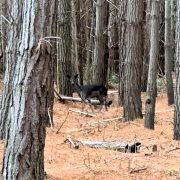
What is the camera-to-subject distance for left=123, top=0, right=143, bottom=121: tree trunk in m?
11.5

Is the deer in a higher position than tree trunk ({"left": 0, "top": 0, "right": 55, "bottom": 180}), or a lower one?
lower

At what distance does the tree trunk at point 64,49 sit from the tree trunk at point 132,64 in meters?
5.31

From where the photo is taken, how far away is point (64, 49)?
54.5 ft

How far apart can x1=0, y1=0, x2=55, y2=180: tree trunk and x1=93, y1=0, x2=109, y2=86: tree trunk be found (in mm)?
11683

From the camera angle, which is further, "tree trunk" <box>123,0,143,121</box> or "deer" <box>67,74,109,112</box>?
"deer" <box>67,74,109,112</box>

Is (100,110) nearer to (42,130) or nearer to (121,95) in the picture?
(121,95)

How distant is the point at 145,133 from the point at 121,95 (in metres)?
4.89

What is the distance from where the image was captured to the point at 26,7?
15.2 ft

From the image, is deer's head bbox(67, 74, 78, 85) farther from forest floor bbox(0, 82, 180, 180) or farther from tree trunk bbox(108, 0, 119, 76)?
tree trunk bbox(108, 0, 119, 76)

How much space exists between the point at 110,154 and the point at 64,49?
33.3ft

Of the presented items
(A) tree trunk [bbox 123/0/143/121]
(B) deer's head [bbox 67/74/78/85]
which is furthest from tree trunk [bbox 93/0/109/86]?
(A) tree trunk [bbox 123/0/143/121]

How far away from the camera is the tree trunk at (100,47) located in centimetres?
1623

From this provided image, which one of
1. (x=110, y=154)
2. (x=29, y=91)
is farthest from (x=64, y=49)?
(x=29, y=91)

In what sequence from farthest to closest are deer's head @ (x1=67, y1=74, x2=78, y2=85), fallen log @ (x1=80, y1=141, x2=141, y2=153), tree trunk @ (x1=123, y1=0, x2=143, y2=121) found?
deer's head @ (x1=67, y1=74, x2=78, y2=85)
tree trunk @ (x1=123, y1=0, x2=143, y2=121)
fallen log @ (x1=80, y1=141, x2=141, y2=153)
